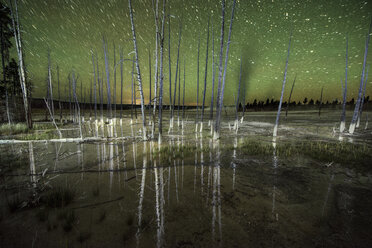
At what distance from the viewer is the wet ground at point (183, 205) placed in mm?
2561

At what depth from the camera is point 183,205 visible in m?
3.50

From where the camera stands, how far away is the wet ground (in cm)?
256

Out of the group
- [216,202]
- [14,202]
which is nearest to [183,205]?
[216,202]

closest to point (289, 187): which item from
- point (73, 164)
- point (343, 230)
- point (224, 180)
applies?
point (343, 230)

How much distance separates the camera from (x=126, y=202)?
3.57m

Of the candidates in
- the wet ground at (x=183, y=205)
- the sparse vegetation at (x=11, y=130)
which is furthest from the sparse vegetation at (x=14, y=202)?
the sparse vegetation at (x=11, y=130)

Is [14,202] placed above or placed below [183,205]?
above

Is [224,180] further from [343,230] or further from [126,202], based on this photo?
[126,202]

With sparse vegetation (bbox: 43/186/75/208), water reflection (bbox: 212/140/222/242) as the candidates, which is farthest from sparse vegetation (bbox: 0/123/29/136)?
water reflection (bbox: 212/140/222/242)

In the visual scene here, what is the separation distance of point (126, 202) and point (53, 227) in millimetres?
1425

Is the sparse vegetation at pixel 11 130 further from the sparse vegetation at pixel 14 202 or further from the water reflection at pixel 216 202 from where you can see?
the water reflection at pixel 216 202

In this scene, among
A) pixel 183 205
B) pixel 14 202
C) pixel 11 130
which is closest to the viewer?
pixel 14 202

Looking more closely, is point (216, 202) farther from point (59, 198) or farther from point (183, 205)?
point (59, 198)

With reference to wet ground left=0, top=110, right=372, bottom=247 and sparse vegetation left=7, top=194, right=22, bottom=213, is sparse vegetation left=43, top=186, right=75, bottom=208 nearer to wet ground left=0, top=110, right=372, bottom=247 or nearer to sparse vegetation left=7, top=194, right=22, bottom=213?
wet ground left=0, top=110, right=372, bottom=247
